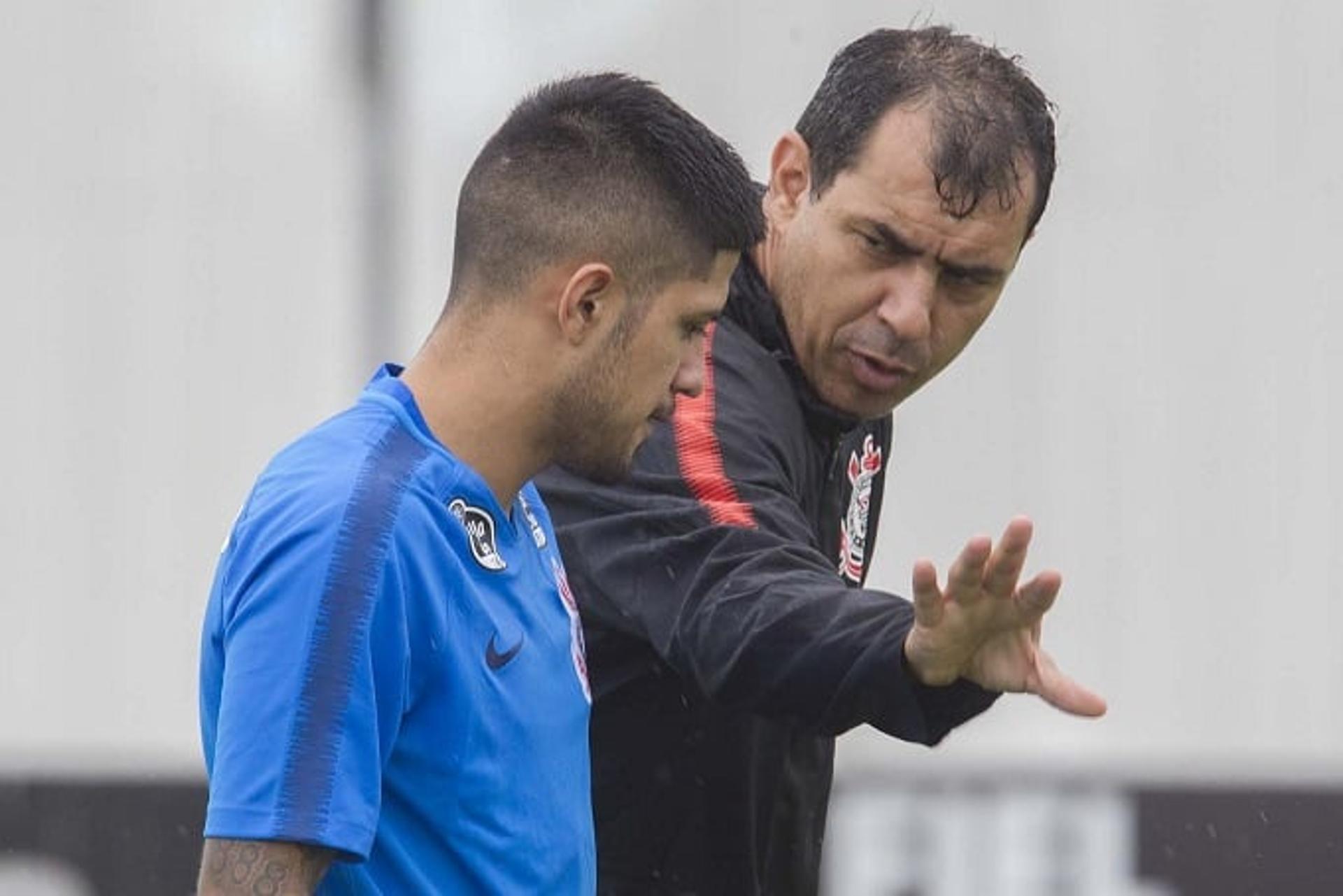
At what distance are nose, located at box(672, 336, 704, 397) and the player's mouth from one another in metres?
0.50

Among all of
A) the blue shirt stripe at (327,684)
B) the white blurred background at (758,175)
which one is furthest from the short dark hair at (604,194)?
the white blurred background at (758,175)

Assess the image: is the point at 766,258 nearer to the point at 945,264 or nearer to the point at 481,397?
the point at 945,264

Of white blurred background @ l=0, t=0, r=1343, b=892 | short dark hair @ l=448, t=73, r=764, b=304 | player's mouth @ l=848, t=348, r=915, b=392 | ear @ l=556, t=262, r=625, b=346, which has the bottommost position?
white blurred background @ l=0, t=0, r=1343, b=892

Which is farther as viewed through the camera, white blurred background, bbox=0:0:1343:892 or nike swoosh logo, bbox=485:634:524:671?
white blurred background, bbox=0:0:1343:892

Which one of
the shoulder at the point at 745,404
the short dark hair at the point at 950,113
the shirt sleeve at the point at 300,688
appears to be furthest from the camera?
the short dark hair at the point at 950,113

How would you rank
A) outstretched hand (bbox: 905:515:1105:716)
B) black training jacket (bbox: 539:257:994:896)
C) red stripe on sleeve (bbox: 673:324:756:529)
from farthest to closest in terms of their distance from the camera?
red stripe on sleeve (bbox: 673:324:756:529) < black training jacket (bbox: 539:257:994:896) < outstretched hand (bbox: 905:515:1105:716)

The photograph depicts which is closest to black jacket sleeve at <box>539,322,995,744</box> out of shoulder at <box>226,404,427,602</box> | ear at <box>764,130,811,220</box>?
ear at <box>764,130,811,220</box>

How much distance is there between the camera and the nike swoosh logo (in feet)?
8.00

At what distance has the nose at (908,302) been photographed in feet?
10.3

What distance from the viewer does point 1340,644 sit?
18.9ft

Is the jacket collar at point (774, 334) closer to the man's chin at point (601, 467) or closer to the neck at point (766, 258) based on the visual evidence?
the neck at point (766, 258)

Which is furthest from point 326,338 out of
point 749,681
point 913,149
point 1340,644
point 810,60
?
point 749,681

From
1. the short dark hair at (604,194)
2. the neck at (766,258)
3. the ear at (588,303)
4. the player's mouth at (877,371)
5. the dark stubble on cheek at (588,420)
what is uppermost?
the short dark hair at (604,194)

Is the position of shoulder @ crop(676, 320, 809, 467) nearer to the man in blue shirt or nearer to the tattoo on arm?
the man in blue shirt
